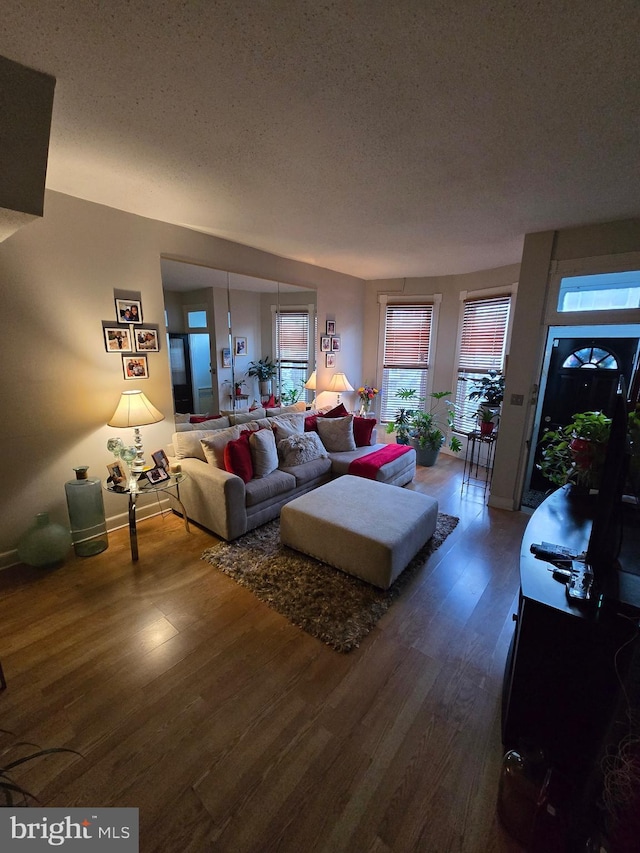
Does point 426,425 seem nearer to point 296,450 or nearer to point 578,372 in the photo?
point 578,372

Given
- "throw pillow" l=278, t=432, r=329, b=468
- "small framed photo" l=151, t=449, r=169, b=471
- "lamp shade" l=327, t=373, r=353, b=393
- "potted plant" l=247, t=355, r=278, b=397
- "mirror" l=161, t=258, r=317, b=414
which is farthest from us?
"lamp shade" l=327, t=373, r=353, b=393

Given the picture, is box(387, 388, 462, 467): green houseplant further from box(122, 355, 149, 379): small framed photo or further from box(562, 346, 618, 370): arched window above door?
box(122, 355, 149, 379): small framed photo

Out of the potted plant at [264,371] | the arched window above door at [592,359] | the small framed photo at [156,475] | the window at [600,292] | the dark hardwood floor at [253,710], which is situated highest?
the window at [600,292]

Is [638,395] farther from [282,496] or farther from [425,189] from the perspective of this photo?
[282,496]

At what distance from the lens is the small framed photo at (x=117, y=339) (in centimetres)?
280

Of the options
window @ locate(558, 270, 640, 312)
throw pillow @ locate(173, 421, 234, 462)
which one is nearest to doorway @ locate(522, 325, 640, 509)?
window @ locate(558, 270, 640, 312)

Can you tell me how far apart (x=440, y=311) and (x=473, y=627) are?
14.5ft

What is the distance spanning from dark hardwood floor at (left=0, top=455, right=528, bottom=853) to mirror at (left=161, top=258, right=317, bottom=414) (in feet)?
6.17

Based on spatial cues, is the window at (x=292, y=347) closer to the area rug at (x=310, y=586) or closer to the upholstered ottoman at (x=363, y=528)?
the upholstered ottoman at (x=363, y=528)

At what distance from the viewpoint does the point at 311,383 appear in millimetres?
4777

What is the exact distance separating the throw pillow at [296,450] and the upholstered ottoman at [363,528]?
64 centimetres

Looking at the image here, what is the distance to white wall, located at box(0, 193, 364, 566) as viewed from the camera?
2.40 metres

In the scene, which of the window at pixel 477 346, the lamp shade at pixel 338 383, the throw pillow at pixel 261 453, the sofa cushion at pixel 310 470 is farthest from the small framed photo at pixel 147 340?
the window at pixel 477 346

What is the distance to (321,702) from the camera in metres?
1.61
